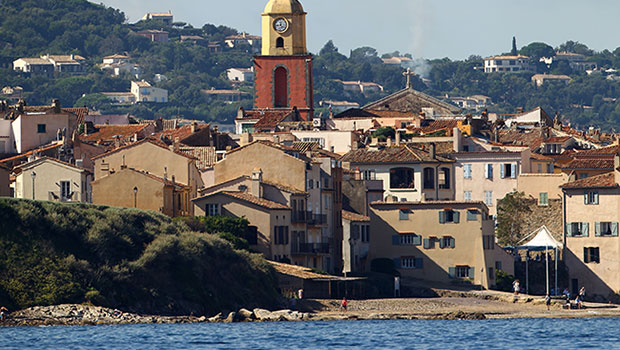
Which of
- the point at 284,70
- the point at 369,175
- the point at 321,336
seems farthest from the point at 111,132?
the point at 321,336

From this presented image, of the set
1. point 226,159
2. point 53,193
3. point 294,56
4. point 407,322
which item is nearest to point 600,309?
point 407,322

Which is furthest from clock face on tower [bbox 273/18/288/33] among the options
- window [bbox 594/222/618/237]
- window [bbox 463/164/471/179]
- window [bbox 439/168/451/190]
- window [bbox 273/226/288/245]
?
window [bbox 273/226/288/245]

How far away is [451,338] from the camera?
271ft

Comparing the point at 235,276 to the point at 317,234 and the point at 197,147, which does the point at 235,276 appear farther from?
the point at 197,147

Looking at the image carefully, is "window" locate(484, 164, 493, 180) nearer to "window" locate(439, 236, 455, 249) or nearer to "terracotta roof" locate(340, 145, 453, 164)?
"terracotta roof" locate(340, 145, 453, 164)

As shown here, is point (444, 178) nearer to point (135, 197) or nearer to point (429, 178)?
point (429, 178)

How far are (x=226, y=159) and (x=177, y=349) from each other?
33.4 m

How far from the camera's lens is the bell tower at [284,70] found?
17600 centimetres

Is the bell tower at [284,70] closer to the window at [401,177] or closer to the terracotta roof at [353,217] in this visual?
the window at [401,177]

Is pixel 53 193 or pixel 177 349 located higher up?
pixel 53 193

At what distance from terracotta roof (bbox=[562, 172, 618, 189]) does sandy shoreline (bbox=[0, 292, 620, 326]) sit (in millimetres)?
8281

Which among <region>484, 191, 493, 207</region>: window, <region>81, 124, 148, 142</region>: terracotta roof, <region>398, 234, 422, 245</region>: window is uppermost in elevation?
<region>81, 124, 148, 142</region>: terracotta roof

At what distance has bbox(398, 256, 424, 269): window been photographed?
359ft

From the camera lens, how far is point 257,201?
10169 cm
